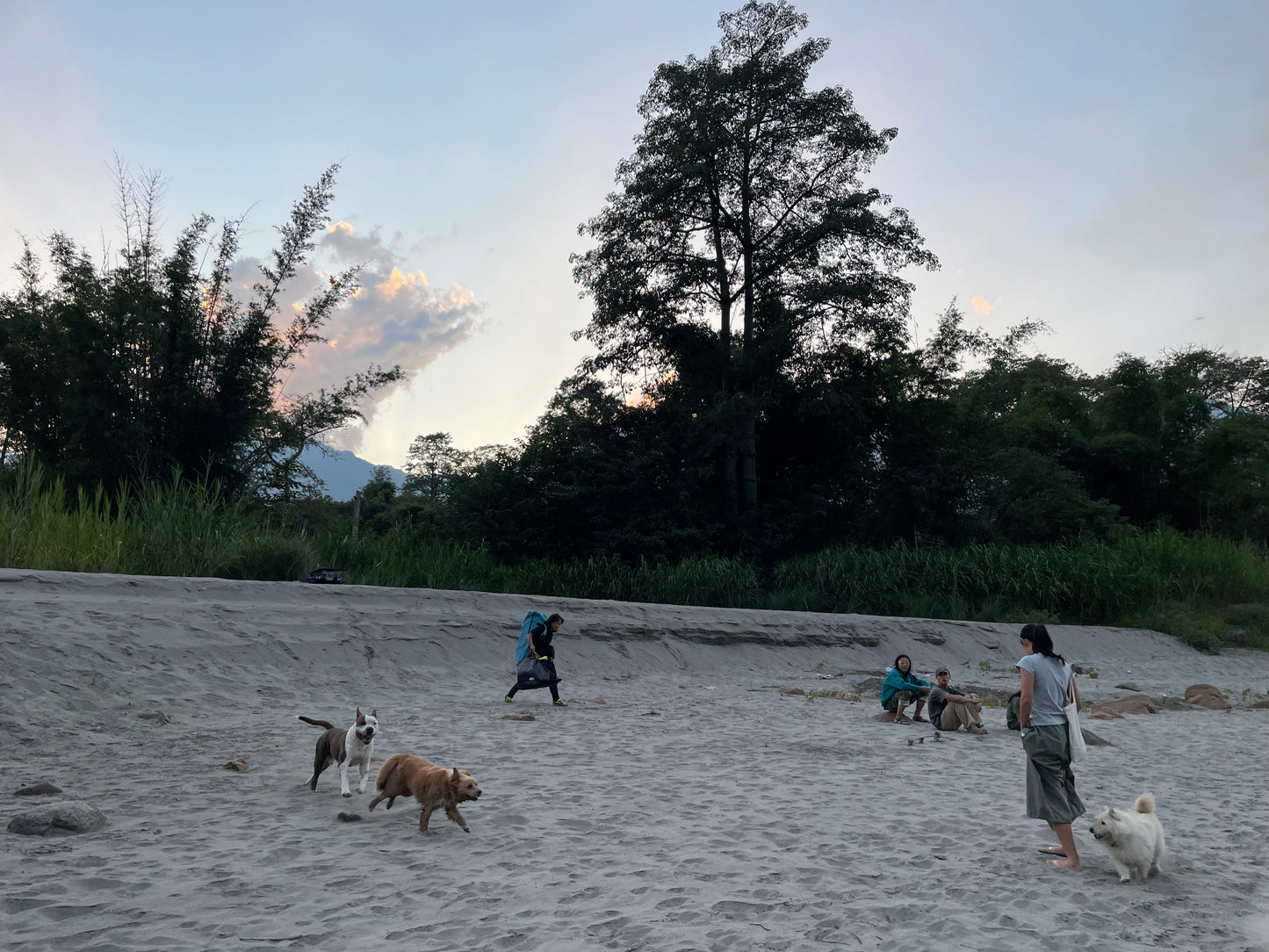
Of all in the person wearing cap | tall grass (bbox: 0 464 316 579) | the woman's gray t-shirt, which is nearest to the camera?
the woman's gray t-shirt

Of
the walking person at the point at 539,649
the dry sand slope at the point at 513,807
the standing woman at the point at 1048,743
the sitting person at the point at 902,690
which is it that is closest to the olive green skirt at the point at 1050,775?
the standing woman at the point at 1048,743

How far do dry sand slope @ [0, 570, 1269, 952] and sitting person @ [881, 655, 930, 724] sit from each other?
2.12 feet

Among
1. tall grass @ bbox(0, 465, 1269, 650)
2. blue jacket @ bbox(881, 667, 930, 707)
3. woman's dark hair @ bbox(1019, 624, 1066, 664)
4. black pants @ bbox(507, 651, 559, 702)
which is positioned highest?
tall grass @ bbox(0, 465, 1269, 650)

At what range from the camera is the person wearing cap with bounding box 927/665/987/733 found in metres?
9.07

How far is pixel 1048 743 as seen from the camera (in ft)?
16.0

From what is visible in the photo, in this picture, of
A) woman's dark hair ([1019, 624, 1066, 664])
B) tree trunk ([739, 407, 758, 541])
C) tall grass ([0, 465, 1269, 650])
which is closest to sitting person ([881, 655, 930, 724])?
woman's dark hair ([1019, 624, 1066, 664])

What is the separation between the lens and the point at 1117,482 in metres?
33.9

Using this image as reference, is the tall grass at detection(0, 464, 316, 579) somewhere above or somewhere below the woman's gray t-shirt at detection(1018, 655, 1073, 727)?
above

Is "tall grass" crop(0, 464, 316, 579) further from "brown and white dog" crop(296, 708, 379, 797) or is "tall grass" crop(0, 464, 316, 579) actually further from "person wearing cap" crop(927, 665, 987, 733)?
"person wearing cap" crop(927, 665, 987, 733)

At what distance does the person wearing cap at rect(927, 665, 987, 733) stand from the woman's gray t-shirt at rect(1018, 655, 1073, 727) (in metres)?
4.27

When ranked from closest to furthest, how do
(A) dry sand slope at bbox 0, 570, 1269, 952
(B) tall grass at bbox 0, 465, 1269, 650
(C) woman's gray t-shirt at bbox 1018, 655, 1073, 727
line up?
(A) dry sand slope at bbox 0, 570, 1269, 952
(C) woman's gray t-shirt at bbox 1018, 655, 1073, 727
(B) tall grass at bbox 0, 465, 1269, 650

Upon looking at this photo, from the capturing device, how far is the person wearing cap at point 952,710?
907 cm

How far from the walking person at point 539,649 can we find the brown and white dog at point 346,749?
14.4 feet

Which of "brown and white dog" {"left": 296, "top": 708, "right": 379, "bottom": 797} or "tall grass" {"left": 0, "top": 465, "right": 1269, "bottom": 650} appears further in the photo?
"tall grass" {"left": 0, "top": 465, "right": 1269, "bottom": 650}
